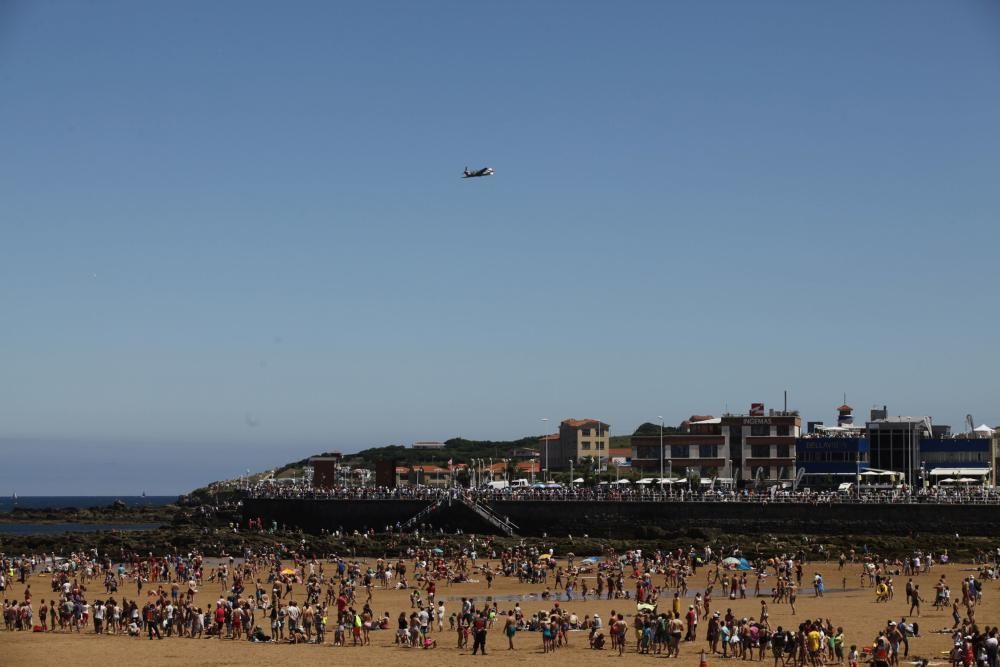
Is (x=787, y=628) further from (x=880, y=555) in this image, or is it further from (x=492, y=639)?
(x=880, y=555)

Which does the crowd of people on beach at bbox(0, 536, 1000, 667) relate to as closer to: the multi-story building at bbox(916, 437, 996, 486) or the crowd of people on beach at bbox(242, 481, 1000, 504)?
the crowd of people on beach at bbox(242, 481, 1000, 504)

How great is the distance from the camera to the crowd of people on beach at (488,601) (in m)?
33.9

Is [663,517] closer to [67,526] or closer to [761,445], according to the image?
[761,445]

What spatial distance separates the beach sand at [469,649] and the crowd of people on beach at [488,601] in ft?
1.37

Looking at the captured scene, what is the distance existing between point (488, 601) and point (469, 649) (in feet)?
26.6

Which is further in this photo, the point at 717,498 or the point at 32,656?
the point at 717,498

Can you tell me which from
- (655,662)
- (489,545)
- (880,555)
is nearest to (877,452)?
(880,555)

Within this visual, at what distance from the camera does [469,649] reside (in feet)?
116

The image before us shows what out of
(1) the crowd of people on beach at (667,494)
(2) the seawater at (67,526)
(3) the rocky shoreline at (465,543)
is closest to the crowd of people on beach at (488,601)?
(3) the rocky shoreline at (465,543)

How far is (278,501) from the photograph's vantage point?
286ft

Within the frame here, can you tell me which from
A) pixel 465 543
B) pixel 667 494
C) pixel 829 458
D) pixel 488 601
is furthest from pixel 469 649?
pixel 829 458

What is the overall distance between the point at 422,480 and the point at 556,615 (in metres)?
118

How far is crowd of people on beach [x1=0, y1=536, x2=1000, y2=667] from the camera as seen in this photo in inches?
1335

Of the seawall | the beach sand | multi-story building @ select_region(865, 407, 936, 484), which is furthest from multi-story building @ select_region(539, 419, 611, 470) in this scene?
the beach sand
